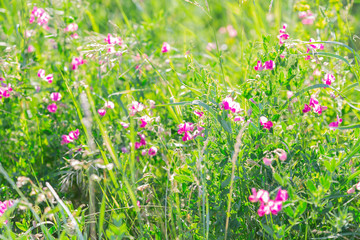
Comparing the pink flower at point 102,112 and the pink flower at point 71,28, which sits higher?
the pink flower at point 71,28

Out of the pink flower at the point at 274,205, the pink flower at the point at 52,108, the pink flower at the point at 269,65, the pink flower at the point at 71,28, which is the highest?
the pink flower at the point at 71,28

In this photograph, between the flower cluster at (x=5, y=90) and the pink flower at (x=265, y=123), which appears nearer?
the pink flower at (x=265, y=123)

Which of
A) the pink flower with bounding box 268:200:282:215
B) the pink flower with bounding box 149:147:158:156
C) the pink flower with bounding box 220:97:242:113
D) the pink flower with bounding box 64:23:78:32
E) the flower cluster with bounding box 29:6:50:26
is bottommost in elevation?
the pink flower with bounding box 149:147:158:156

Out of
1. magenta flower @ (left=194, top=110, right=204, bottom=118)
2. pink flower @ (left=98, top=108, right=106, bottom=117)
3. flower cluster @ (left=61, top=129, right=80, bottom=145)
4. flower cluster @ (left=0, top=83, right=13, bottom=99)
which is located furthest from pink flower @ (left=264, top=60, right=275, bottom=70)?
flower cluster @ (left=0, top=83, right=13, bottom=99)

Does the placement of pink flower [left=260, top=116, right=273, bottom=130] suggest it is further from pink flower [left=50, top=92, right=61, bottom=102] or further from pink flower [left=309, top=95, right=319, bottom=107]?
pink flower [left=50, top=92, right=61, bottom=102]

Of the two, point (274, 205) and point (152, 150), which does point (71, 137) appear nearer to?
point (152, 150)

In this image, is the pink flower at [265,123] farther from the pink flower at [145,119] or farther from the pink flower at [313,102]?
the pink flower at [145,119]

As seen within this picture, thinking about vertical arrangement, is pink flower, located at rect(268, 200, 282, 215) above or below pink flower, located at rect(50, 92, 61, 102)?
below

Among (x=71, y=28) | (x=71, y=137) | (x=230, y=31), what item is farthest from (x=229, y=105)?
(x=230, y=31)

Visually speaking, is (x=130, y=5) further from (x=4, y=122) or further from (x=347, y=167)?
(x=347, y=167)

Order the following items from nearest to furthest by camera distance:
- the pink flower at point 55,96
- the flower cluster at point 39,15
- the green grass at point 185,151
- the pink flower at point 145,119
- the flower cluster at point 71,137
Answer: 1. the green grass at point 185,151
2. the pink flower at point 145,119
3. the flower cluster at point 71,137
4. the pink flower at point 55,96
5. the flower cluster at point 39,15

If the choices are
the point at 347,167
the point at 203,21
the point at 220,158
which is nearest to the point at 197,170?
the point at 220,158

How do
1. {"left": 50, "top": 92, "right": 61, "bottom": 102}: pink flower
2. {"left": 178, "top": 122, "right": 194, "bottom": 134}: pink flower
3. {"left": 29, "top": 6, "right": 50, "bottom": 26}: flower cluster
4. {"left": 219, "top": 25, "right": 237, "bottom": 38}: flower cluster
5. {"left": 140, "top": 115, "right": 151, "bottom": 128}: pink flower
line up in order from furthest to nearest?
{"left": 219, "top": 25, "right": 237, "bottom": 38}: flower cluster < {"left": 29, "top": 6, "right": 50, "bottom": 26}: flower cluster < {"left": 50, "top": 92, "right": 61, "bottom": 102}: pink flower < {"left": 140, "top": 115, "right": 151, "bottom": 128}: pink flower < {"left": 178, "top": 122, "right": 194, "bottom": 134}: pink flower

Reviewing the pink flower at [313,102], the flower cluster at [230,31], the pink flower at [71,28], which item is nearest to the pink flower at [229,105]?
the pink flower at [313,102]
